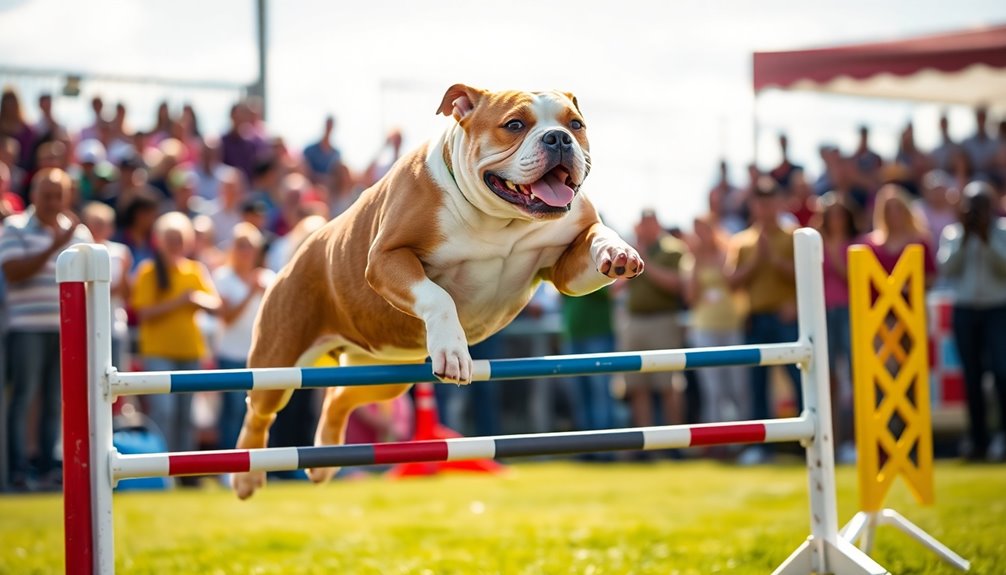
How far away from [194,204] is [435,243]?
7149mm

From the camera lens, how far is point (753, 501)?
8195 millimetres

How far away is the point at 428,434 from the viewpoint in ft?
31.8

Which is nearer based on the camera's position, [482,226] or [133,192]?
[482,226]

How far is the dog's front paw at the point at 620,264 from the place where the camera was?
4.08 metres

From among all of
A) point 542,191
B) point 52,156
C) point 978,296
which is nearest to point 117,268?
point 52,156

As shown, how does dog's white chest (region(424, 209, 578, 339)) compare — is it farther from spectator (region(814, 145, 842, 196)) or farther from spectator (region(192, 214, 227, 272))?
spectator (region(814, 145, 842, 196))

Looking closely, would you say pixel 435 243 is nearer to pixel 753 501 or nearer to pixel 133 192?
pixel 753 501

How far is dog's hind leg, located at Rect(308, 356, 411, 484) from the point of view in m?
5.41

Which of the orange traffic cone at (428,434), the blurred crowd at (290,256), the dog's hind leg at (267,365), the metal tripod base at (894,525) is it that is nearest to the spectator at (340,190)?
the blurred crowd at (290,256)

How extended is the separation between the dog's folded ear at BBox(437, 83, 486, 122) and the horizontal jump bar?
1183mm

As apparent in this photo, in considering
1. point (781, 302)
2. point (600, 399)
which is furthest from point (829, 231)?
point (600, 399)

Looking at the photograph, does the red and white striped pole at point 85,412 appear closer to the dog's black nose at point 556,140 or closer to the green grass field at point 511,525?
Result: the dog's black nose at point 556,140

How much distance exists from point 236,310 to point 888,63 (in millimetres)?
7475

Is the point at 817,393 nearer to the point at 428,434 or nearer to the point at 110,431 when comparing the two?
the point at 110,431
